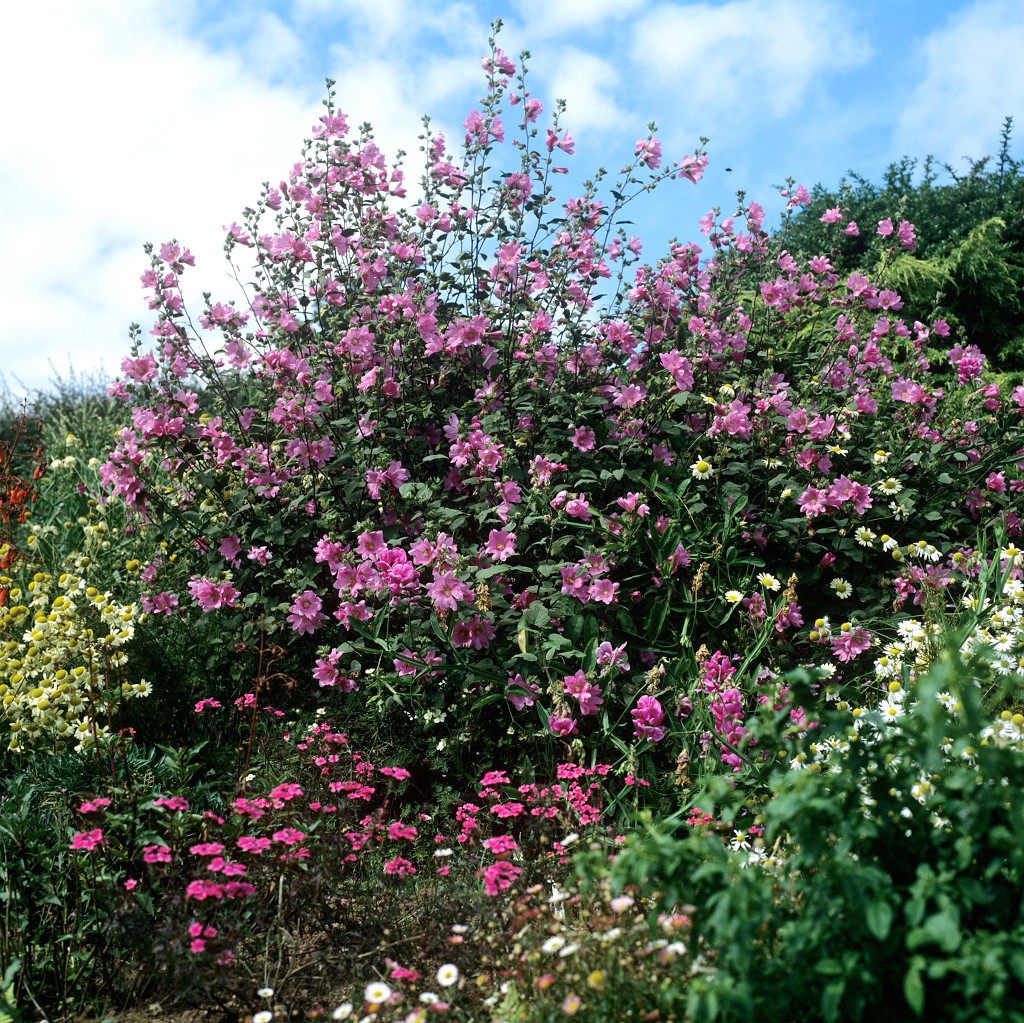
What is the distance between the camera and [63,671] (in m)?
3.72

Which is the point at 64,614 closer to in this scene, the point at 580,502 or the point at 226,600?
the point at 226,600

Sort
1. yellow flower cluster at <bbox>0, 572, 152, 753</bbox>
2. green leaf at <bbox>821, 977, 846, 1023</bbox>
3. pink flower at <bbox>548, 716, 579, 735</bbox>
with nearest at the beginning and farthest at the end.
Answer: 1. green leaf at <bbox>821, 977, 846, 1023</bbox>
2. pink flower at <bbox>548, 716, 579, 735</bbox>
3. yellow flower cluster at <bbox>0, 572, 152, 753</bbox>

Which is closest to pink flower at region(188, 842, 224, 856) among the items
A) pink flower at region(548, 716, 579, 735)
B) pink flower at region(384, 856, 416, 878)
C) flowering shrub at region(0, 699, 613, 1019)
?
flowering shrub at region(0, 699, 613, 1019)

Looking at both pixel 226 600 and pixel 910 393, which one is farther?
pixel 910 393

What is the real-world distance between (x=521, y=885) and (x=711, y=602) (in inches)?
63.9

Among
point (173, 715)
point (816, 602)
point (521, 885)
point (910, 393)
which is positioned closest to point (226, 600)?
point (173, 715)

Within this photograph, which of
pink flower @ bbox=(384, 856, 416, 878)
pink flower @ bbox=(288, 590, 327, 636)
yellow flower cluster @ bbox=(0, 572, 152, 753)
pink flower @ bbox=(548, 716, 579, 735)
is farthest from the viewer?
pink flower @ bbox=(288, 590, 327, 636)

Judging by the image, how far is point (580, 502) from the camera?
12.7 feet

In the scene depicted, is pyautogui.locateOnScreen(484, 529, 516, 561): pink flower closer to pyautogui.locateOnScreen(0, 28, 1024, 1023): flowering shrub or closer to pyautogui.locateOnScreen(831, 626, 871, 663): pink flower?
pyautogui.locateOnScreen(0, 28, 1024, 1023): flowering shrub

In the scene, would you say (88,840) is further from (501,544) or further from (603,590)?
(603,590)

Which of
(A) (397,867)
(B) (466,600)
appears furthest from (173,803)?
(B) (466,600)

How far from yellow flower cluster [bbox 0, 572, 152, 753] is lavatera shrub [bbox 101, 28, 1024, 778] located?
331 millimetres

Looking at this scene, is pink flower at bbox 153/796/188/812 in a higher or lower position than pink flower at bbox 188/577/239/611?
lower

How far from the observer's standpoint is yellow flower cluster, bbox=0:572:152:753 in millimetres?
3607
